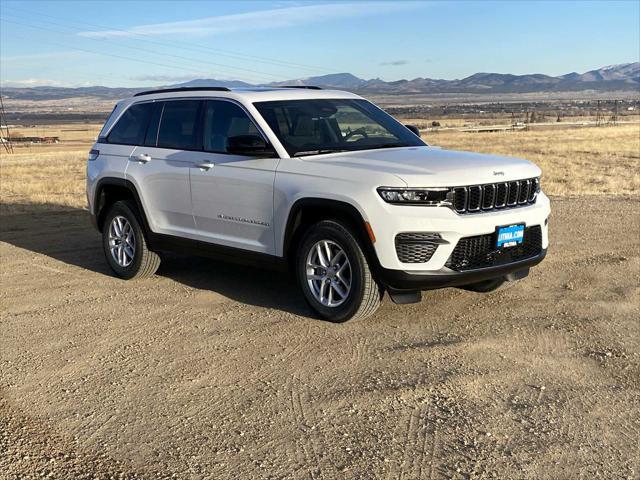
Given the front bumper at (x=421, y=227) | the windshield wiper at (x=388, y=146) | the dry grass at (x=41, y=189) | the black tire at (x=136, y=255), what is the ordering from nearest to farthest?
the front bumper at (x=421, y=227)
the windshield wiper at (x=388, y=146)
the black tire at (x=136, y=255)
the dry grass at (x=41, y=189)

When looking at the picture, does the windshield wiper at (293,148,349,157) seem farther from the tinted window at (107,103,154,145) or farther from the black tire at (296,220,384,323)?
the tinted window at (107,103,154,145)

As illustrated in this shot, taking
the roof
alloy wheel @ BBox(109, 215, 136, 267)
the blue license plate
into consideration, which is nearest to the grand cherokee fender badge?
the roof

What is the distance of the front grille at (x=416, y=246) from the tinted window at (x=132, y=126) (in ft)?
11.2

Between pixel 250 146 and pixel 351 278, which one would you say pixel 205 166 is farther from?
pixel 351 278

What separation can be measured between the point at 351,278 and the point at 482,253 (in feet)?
3.26

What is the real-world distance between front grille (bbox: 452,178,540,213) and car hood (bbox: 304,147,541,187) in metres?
0.05

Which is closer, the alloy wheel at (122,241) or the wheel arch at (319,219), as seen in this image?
the wheel arch at (319,219)

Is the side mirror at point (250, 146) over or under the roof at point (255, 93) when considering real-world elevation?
under

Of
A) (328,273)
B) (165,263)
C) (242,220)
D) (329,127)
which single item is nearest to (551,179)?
(165,263)

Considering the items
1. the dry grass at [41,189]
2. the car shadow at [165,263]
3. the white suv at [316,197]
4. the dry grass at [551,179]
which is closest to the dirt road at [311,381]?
the car shadow at [165,263]

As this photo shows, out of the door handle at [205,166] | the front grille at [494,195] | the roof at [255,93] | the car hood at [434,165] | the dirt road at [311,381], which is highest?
the roof at [255,93]

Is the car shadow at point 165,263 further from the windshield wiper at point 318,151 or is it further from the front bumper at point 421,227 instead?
the windshield wiper at point 318,151

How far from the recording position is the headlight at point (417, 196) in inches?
208

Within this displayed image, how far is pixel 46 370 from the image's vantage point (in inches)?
198
